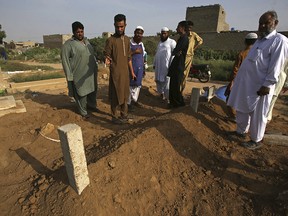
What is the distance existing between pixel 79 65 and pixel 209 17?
26.8 metres

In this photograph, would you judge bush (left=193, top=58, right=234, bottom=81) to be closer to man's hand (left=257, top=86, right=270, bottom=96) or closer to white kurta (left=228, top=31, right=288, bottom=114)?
white kurta (left=228, top=31, right=288, bottom=114)

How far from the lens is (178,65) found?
448 cm

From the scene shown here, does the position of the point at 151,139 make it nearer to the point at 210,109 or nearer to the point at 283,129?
the point at 210,109

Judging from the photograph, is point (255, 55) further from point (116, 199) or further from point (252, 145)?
point (116, 199)

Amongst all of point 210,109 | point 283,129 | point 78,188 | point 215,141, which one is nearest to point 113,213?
point 78,188

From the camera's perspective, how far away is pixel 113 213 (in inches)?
80.0

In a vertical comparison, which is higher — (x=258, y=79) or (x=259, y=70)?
(x=259, y=70)

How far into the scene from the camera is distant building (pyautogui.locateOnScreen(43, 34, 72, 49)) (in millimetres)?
33062

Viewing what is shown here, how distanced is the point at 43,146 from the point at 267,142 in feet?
11.7

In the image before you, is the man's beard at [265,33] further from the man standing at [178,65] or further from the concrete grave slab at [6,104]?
the concrete grave slab at [6,104]

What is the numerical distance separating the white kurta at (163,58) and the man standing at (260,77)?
2.56 metres

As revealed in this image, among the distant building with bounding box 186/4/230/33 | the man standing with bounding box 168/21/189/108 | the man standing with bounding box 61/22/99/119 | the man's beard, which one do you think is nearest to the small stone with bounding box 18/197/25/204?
the man standing with bounding box 61/22/99/119

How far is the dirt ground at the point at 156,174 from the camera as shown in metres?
2.11

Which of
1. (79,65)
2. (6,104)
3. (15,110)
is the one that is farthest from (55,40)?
(79,65)
